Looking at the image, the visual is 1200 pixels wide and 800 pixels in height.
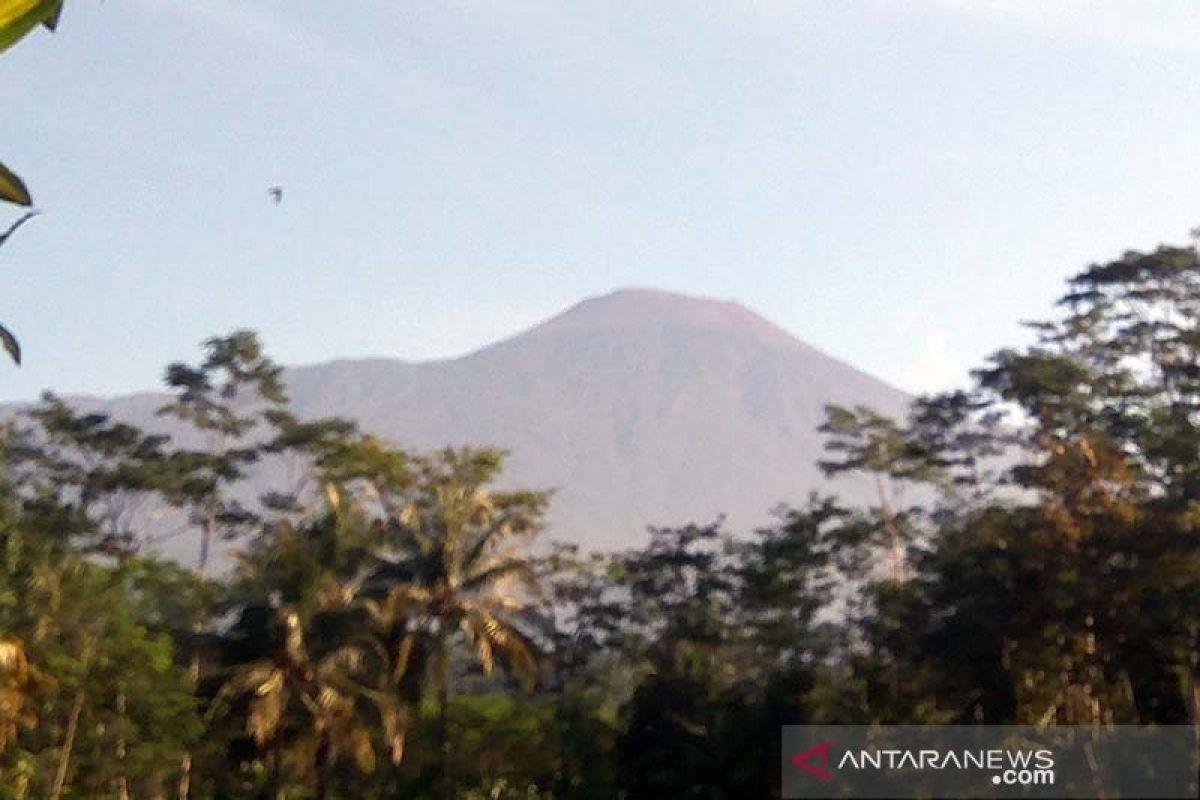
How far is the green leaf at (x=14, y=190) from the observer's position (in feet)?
3.44

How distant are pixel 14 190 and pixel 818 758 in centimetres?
1815

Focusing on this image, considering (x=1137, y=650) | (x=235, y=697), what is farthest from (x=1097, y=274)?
(x=235, y=697)

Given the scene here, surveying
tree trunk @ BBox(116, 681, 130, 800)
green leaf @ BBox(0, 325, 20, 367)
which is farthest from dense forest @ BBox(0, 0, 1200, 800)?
green leaf @ BBox(0, 325, 20, 367)

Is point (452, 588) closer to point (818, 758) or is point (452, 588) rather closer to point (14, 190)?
point (818, 758)

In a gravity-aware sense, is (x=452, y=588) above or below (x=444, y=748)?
above

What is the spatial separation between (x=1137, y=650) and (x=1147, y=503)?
1.89 meters

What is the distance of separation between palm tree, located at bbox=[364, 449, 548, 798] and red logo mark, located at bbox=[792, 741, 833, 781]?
19.4ft

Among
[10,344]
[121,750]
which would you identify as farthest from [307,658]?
[10,344]

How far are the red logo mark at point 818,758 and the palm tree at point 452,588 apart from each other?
233 inches

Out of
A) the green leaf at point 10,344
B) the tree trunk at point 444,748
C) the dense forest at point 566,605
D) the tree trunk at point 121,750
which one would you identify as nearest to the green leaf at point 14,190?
the green leaf at point 10,344

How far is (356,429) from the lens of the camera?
1214 inches

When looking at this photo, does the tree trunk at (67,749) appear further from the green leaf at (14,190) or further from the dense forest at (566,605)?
the green leaf at (14,190)

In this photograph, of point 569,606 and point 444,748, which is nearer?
point 444,748

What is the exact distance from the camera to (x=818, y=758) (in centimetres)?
1816
